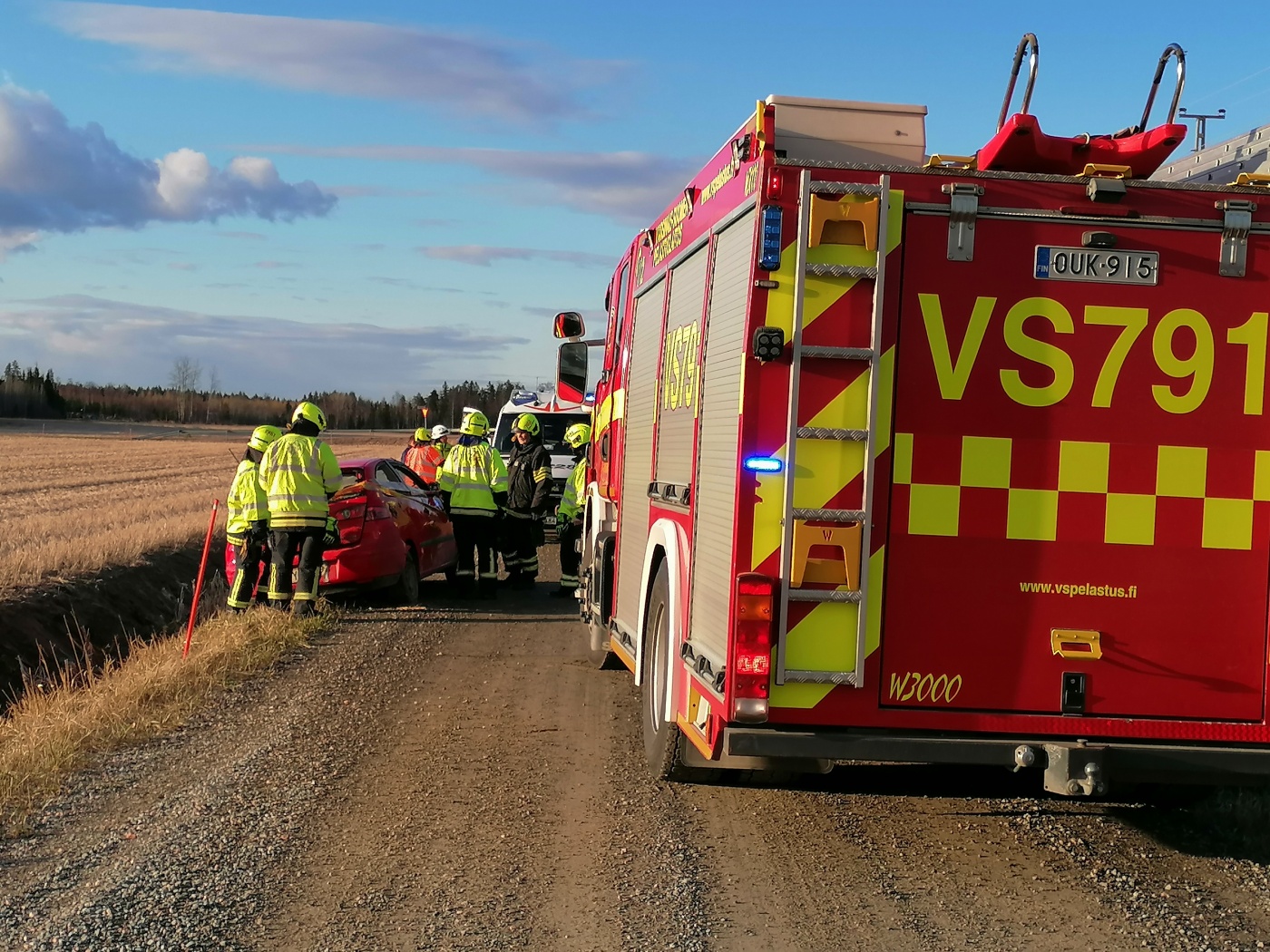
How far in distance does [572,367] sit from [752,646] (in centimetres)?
574

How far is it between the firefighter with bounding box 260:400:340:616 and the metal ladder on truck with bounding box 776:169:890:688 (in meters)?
7.25

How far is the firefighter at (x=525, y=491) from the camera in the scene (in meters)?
14.2

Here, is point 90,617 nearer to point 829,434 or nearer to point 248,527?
point 248,527

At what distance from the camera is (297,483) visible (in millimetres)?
11609

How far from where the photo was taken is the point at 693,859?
567cm

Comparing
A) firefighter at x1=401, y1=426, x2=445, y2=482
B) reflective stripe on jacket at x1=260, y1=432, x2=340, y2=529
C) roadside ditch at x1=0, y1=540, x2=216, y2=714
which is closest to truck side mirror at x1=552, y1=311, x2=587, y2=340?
reflective stripe on jacket at x1=260, y1=432, x2=340, y2=529

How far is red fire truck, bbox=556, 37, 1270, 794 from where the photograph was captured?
5.22 metres

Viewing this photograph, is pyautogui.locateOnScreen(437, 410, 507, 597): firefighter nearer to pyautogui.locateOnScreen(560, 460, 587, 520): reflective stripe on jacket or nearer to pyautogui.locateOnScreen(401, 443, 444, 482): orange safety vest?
pyautogui.locateOnScreen(560, 460, 587, 520): reflective stripe on jacket

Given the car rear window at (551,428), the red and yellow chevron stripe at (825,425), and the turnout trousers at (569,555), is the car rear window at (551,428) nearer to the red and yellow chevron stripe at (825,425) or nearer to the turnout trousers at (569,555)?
the turnout trousers at (569,555)

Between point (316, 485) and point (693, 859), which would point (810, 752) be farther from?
point (316, 485)

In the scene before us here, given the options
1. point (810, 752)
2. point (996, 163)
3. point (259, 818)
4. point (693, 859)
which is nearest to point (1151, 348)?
point (996, 163)

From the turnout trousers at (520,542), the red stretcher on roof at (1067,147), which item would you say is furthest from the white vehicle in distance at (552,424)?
the red stretcher on roof at (1067,147)

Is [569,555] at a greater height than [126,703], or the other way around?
[569,555]

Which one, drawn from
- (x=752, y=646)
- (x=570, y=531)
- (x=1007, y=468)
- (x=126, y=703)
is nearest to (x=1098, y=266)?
(x=1007, y=468)
